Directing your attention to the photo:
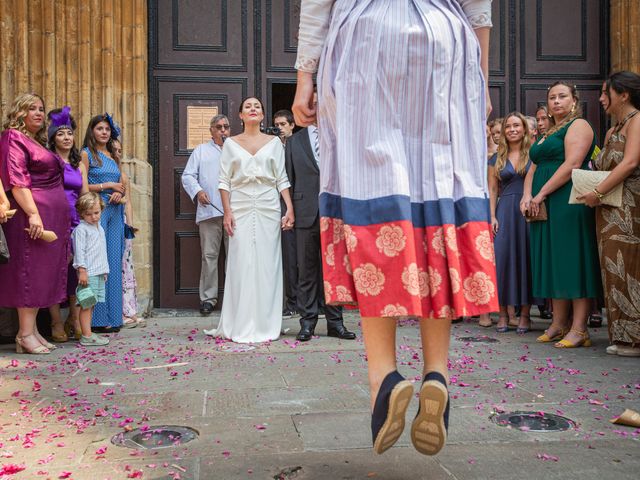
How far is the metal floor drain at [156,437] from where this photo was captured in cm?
274

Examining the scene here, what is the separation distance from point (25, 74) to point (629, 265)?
221 inches

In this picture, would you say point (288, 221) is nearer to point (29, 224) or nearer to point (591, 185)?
point (29, 224)

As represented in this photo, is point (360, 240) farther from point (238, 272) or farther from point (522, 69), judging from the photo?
point (522, 69)

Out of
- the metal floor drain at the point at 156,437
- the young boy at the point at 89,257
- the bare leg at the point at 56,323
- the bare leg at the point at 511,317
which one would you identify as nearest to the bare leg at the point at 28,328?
the young boy at the point at 89,257

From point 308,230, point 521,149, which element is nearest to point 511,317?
point 521,149

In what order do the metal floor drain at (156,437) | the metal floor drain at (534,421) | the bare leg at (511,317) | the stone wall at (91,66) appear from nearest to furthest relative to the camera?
the metal floor drain at (156,437) → the metal floor drain at (534,421) → the bare leg at (511,317) → the stone wall at (91,66)

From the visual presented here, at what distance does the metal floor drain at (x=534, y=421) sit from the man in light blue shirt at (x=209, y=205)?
192 inches

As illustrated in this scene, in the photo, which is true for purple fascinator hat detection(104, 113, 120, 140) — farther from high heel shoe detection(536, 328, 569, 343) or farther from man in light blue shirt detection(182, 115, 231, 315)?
high heel shoe detection(536, 328, 569, 343)

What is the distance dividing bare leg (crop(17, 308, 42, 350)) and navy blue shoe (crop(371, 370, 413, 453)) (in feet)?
12.6

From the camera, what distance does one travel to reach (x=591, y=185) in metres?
5.08

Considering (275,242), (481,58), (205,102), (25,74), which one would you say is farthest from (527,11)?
(481,58)

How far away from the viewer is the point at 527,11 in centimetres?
845

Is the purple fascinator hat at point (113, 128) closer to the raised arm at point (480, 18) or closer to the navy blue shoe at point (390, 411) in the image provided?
the raised arm at point (480, 18)

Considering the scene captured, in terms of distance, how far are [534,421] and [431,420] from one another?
1227mm
